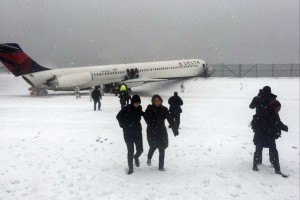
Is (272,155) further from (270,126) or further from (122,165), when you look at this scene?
(122,165)

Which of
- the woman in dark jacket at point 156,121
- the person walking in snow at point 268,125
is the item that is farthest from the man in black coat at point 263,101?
the woman in dark jacket at point 156,121

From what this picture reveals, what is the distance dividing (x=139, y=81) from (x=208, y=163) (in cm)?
2604

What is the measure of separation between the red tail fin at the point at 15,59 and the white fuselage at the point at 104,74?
719 millimetres

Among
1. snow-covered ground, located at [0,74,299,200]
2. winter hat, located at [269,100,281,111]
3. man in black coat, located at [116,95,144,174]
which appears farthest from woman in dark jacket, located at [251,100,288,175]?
man in black coat, located at [116,95,144,174]

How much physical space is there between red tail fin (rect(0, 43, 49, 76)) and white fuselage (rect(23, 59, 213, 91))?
0.72 m

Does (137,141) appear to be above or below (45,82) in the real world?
below

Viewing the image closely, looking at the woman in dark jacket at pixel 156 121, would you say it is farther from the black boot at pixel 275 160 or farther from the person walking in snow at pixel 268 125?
the black boot at pixel 275 160

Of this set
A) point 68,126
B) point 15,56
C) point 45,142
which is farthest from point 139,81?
point 45,142

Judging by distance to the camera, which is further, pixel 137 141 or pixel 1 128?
pixel 1 128

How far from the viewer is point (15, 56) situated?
100 feet

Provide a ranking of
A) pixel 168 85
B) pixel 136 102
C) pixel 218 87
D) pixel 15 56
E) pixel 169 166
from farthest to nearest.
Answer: pixel 168 85 < pixel 218 87 < pixel 15 56 < pixel 169 166 < pixel 136 102

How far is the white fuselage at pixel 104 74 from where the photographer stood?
105ft

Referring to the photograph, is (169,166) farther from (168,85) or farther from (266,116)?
(168,85)

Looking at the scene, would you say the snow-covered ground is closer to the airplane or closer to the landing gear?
the airplane
